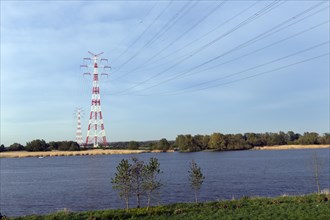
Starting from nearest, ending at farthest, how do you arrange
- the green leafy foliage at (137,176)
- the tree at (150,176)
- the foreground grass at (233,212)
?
the foreground grass at (233,212) → the tree at (150,176) → the green leafy foliage at (137,176)

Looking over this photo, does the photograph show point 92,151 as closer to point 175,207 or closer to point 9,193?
point 9,193

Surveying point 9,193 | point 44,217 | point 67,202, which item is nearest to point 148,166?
point 44,217

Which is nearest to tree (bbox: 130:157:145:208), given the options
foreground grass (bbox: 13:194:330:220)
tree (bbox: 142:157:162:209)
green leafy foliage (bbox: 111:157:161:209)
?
green leafy foliage (bbox: 111:157:161:209)

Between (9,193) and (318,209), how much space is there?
4347 centimetres

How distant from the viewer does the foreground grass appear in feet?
64.6

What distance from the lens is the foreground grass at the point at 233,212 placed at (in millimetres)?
19703

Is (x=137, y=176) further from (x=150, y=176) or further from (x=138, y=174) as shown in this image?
(x=150, y=176)

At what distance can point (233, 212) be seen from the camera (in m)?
21.3

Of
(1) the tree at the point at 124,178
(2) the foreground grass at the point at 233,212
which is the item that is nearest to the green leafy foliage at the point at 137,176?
(1) the tree at the point at 124,178

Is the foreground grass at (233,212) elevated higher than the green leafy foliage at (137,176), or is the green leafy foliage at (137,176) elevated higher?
the green leafy foliage at (137,176)

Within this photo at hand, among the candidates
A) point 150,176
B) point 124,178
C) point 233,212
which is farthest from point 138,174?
point 233,212

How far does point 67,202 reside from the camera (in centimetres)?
4200

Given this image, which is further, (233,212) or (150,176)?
(150,176)

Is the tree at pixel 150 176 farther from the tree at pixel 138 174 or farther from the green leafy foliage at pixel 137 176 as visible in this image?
the tree at pixel 138 174
